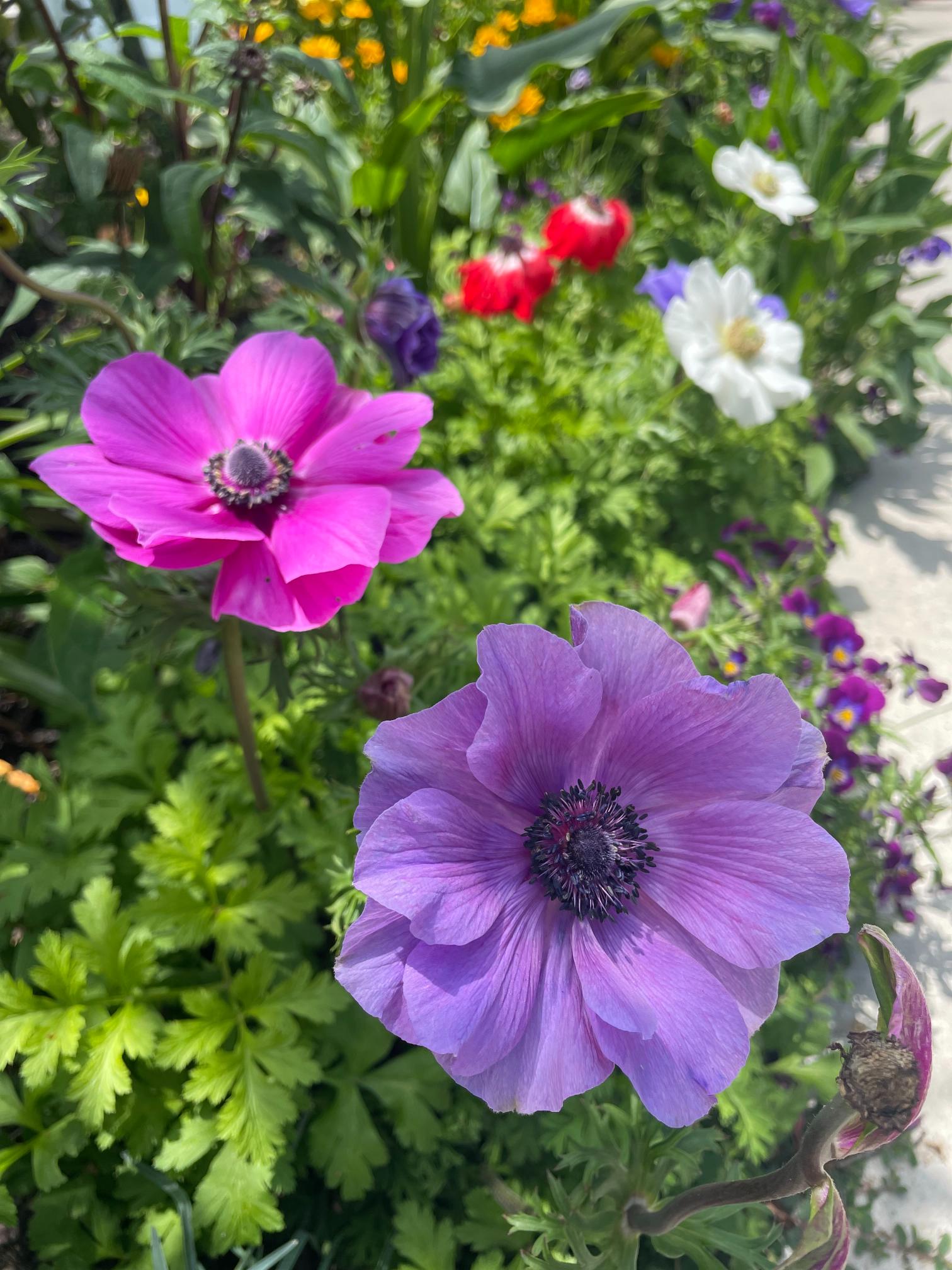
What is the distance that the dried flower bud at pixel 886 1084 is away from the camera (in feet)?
1.73

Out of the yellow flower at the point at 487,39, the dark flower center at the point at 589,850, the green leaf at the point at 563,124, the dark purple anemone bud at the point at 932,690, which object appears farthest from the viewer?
the yellow flower at the point at 487,39

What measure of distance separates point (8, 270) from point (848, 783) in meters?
1.42

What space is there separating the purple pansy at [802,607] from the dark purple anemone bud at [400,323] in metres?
0.83

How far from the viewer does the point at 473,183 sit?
8.30ft

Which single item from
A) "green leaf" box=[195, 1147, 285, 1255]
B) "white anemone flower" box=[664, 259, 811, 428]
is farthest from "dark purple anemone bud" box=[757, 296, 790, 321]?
"green leaf" box=[195, 1147, 285, 1255]

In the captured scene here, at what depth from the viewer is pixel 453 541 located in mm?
1855

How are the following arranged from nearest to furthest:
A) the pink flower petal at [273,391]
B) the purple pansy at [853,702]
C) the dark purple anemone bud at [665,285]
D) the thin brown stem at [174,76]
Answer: the pink flower petal at [273,391], the thin brown stem at [174,76], the purple pansy at [853,702], the dark purple anemone bud at [665,285]

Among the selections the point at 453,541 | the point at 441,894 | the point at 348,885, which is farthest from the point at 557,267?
the point at 441,894

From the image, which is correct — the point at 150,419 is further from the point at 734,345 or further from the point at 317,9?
the point at 317,9

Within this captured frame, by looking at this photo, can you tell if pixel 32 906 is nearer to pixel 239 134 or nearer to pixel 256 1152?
pixel 256 1152

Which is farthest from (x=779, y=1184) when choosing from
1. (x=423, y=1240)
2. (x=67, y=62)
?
(x=67, y=62)

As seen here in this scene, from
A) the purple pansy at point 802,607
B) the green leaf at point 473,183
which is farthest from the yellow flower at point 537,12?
the purple pansy at point 802,607

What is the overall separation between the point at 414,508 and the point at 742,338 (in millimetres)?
1163

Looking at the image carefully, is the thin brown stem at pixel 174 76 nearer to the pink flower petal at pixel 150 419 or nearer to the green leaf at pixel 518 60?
the pink flower petal at pixel 150 419
